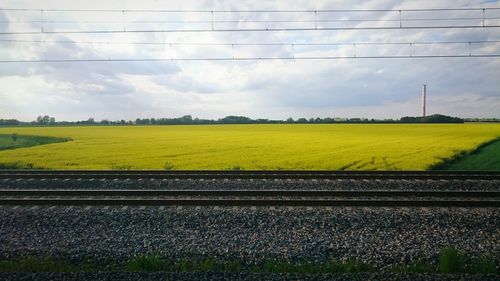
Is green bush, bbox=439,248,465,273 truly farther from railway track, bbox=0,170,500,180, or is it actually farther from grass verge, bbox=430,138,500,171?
grass verge, bbox=430,138,500,171

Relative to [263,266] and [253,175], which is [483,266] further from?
[253,175]

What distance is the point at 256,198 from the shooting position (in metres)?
12.0

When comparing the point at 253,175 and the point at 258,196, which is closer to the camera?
the point at 258,196

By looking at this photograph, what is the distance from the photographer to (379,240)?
337 inches

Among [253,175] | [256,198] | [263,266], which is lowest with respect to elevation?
[263,266]

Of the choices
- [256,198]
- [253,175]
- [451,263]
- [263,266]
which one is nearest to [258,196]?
[256,198]

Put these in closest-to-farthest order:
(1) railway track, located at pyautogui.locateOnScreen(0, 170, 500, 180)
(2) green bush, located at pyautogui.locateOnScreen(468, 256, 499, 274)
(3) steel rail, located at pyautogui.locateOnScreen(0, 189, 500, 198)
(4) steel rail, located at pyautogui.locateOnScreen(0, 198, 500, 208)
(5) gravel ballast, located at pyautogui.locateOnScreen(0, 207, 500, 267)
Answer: (2) green bush, located at pyautogui.locateOnScreen(468, 256, 499, 274), (5) gravel ballast, located at pyautogui.locateOnScreen(0, 207, 500, 267), (4) steel rail, located at pyautogui.locateOnScreen(0, 198, 500, 208), (3) steel rail, located at pyautogui.locateOnScreen(0, 189, 500, 198), (1) railway track, located at pyautogui.locateOnScreen(0, 170, 500, 180)

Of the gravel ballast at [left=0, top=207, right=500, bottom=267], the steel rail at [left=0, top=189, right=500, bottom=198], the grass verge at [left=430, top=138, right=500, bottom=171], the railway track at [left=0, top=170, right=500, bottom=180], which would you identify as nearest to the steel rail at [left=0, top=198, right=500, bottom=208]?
the gravel ballast at [left=0, top=207, right=500, bottom=267]

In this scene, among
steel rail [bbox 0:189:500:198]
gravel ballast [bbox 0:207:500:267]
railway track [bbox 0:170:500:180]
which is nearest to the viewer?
gravel ballast [bbox 0:207:500:267]

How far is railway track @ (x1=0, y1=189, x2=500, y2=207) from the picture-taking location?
36.4ft

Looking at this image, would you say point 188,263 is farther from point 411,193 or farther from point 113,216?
point 411,193

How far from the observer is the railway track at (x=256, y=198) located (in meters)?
11.1

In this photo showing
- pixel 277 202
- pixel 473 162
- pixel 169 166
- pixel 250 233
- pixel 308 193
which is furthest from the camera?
pixel 473 162

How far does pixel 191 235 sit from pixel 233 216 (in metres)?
1.57
